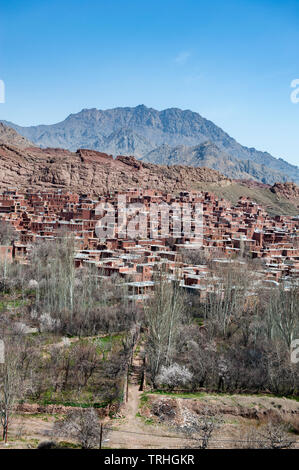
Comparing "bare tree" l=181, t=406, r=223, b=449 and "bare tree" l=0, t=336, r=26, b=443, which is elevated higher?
"bare tree" l=0, t=336, r=26, b=443

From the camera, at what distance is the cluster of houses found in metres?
34.5

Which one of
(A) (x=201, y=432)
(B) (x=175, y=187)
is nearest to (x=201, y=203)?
(B) (x=175, y=187)

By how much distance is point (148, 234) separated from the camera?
5044cm

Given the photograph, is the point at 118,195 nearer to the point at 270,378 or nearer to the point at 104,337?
the point at 104,337

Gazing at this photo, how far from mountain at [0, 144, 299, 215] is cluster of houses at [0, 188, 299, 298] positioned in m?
11.8

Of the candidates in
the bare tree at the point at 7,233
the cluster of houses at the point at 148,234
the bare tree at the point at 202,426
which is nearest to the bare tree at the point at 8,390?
the bare tree at the point at 202,426

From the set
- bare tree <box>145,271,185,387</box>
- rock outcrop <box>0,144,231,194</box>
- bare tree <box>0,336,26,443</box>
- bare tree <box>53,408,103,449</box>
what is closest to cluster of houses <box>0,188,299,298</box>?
bare tree <box>145,271,185,387</box>

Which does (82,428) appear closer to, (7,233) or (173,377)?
(173,377)

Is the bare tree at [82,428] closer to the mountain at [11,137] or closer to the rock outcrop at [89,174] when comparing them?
the rock outcrop at [89,174]

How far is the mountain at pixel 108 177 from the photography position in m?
80.6

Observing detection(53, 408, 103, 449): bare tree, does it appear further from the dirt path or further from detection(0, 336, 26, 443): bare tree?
detection(0, 336, 26, 443): bare tree

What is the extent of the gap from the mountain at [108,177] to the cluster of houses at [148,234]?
1180 cm

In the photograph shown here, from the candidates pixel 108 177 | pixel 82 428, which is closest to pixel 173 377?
pixel 82 428

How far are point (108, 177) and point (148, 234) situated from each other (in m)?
40.8
